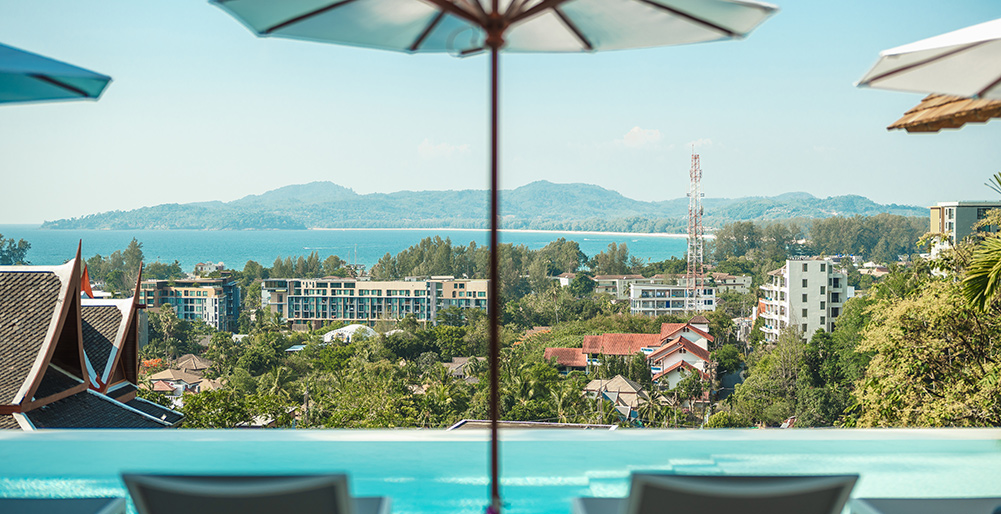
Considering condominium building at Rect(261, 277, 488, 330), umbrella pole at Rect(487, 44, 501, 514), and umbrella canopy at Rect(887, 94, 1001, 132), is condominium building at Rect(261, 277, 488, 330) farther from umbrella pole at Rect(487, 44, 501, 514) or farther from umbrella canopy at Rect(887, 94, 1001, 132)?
umbrella pole at Rect(487, 44, 501, 514)

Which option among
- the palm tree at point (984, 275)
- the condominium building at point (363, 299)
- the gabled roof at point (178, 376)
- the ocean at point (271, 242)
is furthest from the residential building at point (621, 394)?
the palm tree at point (984, 275)

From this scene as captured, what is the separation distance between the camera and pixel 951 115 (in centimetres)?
245

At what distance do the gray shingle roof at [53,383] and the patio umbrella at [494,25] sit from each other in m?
9.44

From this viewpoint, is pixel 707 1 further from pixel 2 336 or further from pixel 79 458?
pixel 2 336

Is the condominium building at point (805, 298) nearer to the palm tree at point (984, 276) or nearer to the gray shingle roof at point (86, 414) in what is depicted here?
the gray shingle roof at point (86, 414)

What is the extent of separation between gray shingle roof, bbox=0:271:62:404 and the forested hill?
3237cm

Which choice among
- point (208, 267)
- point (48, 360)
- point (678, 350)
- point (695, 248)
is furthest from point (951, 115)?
point (208, 267)

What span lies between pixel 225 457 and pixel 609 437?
1.64m

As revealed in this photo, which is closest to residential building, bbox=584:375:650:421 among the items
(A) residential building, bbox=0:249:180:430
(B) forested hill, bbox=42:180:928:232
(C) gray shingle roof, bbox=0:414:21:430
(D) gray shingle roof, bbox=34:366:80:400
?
(B) forested hill, bbox=42:180:928:232

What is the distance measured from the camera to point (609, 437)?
3207mm

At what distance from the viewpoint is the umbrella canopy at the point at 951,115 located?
2457mm

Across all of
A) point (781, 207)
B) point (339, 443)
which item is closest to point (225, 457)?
point (339, 443)

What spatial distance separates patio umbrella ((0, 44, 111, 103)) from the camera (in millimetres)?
1696

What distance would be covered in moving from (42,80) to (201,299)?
126ft
